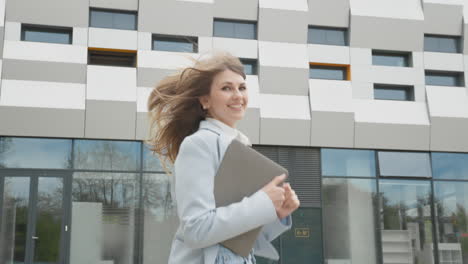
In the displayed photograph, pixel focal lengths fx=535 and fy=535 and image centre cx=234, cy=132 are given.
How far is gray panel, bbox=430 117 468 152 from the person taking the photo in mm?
13422

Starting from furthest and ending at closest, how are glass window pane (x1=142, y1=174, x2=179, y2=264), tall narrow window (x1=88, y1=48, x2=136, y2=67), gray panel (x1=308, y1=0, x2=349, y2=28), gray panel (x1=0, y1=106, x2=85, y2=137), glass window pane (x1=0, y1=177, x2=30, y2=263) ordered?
gray panel (x1=308, y1=0, x2=349, y2=28) → tall narrow window (x1=88, y1=48, x2=136, y2=67) → glass window pane (x1=142, y1=174, x2=179, y2=264) → gray panel (x1=0, y1=106, x2=85, y2=137) → glass window pane (x1=0, y1=177, x2=30, y2=263)

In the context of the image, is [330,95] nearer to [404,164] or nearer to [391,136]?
[391,136]

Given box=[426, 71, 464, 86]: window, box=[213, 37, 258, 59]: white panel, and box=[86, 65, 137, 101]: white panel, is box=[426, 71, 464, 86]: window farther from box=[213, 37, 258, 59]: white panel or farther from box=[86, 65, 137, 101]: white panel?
box=[86, 65, 137, 101]: white panel

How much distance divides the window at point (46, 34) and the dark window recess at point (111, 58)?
0.63 m

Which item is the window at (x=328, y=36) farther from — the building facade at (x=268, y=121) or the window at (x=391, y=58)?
the window at (x=391, y=58)

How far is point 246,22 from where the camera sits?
1334 cm

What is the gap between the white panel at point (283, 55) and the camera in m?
13.0

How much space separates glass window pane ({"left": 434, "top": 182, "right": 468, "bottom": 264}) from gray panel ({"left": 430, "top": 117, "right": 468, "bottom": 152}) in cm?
93

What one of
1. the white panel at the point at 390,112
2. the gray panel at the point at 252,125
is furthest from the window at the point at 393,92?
the gray panel at the point at 252,125

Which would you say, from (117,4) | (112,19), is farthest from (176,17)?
(112,19)

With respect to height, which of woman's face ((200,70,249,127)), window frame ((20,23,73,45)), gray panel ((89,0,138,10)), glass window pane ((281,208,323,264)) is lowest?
glass window pane ((281,208,323,264))

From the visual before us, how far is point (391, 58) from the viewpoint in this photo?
14008mm

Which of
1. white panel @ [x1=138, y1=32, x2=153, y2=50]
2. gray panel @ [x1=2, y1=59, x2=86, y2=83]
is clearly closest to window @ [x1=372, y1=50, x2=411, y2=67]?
white panel @ [x1=138, y1=32, x2=153, y2=50]

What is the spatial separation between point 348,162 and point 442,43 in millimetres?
4212
